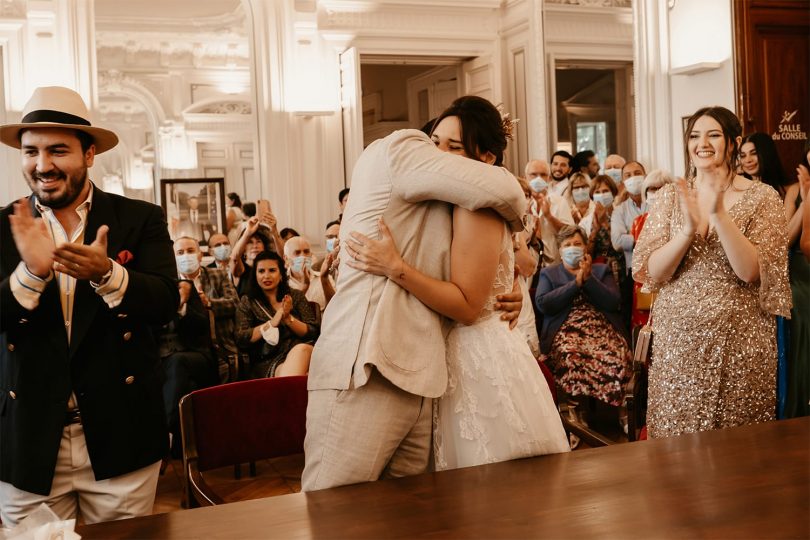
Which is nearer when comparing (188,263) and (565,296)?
(565,296)

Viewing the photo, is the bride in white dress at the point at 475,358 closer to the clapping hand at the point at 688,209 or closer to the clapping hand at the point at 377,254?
the clapping hand at the point at 377,254

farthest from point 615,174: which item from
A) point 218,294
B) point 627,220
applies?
point 218,294

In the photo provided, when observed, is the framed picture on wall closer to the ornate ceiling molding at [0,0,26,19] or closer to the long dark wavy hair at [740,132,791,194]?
the ornate ceiling molding at [0,0,26,19]

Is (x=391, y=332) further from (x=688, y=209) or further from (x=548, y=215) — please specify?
(x=548, y=215)

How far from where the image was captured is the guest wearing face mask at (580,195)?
650cm

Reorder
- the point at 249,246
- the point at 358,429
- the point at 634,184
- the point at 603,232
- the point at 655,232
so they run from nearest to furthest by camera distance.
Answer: the point at 358,429
the point at 655,232
the point at 249,246
the point at 603,232
the point at 634,184

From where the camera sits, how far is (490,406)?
1.80 meters

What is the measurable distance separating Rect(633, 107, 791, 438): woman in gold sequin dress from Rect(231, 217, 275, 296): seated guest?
304 cm

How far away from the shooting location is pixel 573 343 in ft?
15.9

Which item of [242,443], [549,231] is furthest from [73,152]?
[549,231]

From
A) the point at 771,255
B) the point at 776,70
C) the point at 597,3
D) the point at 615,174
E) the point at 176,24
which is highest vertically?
A: the point at 176,24

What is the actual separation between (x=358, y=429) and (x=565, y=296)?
3.26m

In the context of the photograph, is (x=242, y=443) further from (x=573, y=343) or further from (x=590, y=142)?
(x=590, y=142)

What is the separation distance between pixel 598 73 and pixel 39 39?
4.93 m
